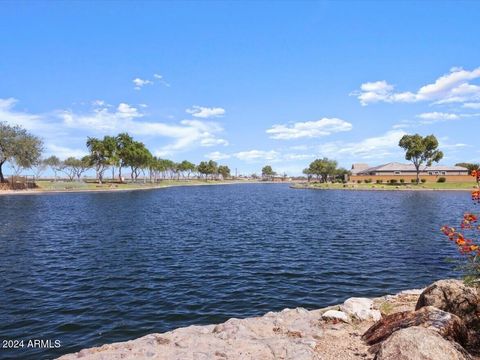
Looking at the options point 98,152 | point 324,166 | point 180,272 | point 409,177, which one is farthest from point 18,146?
point 409,177

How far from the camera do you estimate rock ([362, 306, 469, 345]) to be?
799 cm

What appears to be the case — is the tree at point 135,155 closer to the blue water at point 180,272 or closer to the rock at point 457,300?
the blue water at point 180,272

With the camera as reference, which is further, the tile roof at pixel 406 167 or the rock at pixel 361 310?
the tile roof at pixel 406 167

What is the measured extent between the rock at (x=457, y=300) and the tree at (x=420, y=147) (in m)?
138

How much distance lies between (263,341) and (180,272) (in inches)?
449

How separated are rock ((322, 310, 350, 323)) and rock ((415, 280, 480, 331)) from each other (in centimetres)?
230

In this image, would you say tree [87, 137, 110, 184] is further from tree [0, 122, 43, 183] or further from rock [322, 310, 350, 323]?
rock [322, 310, 350, 323]

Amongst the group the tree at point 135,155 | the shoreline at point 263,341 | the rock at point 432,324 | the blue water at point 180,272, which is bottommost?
the blue water at point 180,272

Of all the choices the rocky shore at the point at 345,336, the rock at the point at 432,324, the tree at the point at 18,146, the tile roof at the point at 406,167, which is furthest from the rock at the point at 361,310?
the tile roof at the point at 406,167

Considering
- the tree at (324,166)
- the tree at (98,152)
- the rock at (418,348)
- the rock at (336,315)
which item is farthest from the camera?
the tree at (324,166)

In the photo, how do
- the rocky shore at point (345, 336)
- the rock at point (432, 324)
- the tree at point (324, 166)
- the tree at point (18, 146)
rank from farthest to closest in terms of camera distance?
the tree at point (324, 166), the tree at point (18, 146), the rock at point (432, 324), the rocky shore at point (345, 336)

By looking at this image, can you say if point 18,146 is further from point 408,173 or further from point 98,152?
point 408,173

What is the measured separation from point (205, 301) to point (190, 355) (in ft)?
21.7

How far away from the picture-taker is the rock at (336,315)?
1150cm
